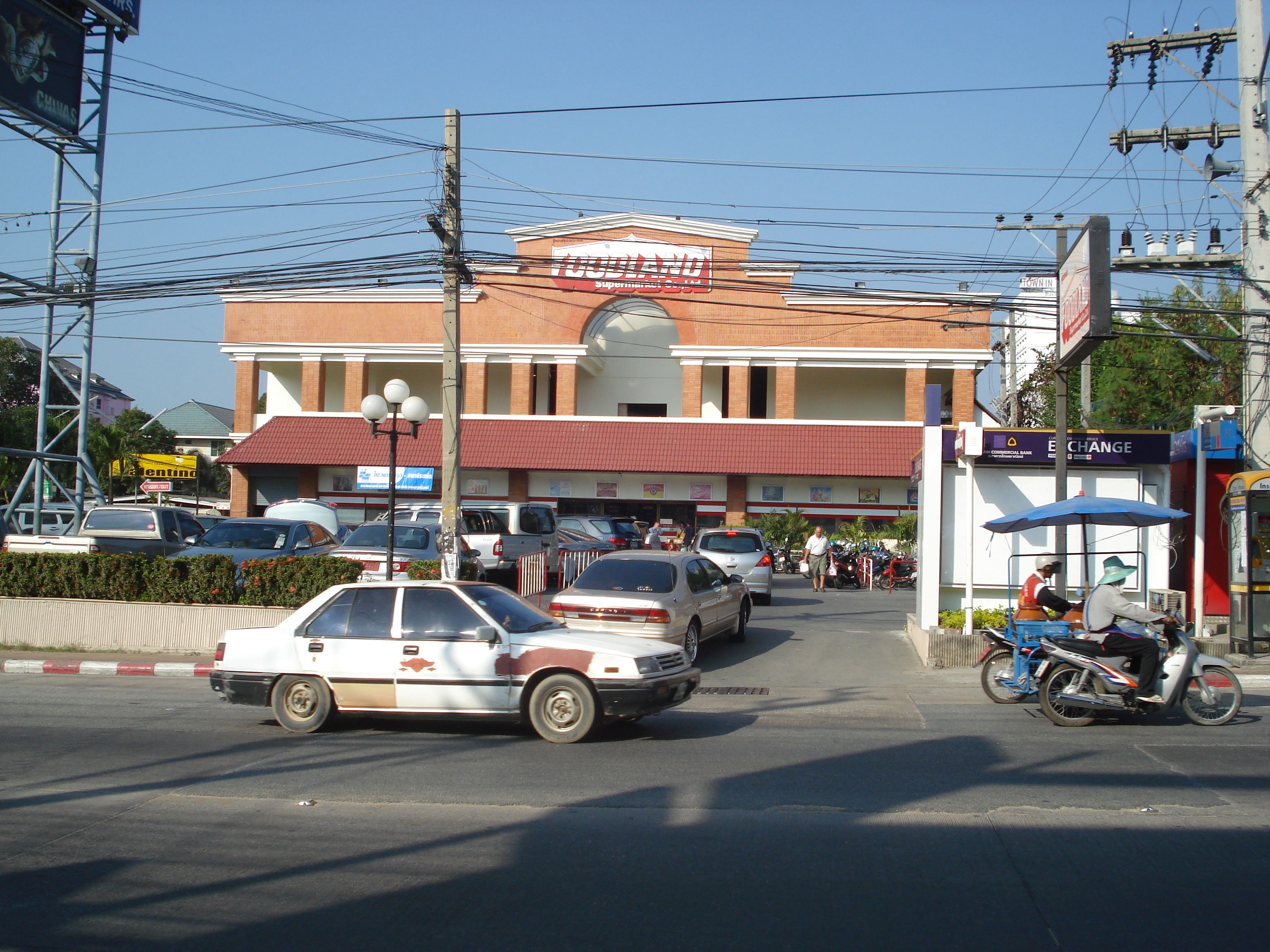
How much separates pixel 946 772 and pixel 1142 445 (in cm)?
1015

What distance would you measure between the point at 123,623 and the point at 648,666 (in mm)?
10294

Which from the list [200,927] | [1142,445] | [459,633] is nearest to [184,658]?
[459,633]

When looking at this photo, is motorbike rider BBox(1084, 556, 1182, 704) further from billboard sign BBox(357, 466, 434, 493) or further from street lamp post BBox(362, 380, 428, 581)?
billboard sign BBox(357, 466, 434, 493)

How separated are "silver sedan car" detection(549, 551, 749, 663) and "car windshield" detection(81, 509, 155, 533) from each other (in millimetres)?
10629

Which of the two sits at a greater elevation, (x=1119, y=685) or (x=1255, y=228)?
(x=1255, y=228)

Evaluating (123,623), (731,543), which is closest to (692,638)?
(731,543)

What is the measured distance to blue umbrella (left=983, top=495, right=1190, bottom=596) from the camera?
12727 millimetres

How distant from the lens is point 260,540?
18.7 metres

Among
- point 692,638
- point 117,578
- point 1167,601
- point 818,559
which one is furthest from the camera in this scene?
point 818,559

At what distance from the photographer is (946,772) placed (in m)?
7.93

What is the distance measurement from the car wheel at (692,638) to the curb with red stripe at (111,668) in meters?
6.58

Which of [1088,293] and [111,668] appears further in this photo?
[111,668]

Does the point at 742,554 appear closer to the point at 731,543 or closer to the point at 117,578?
the point at 731,543

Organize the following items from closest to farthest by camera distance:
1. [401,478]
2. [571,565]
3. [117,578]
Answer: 1. [117,578]
2. [571,565]
3. [401,478]
